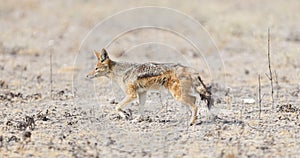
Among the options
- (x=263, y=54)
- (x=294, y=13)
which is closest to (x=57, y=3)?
(x=294, y=13)

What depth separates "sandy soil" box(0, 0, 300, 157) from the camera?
8250 mm

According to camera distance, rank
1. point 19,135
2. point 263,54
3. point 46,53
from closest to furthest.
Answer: point 19,135 < point 263,54 < point 46,53

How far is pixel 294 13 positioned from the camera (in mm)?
24438

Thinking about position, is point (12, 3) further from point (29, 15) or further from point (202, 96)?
point (202, 96)

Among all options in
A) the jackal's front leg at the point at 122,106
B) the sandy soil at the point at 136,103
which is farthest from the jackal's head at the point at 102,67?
the jackal's front leg at the point at 122,106

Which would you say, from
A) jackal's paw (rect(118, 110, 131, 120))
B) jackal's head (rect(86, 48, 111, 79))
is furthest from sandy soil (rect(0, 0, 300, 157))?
jackal's head (rect(86, 48, 111, 79))

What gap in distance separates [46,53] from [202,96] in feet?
30.9

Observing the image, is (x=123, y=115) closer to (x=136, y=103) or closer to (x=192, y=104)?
(x=192, y=104)

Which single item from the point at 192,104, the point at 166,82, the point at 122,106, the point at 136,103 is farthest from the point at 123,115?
the point at 136,103

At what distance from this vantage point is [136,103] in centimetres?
1143

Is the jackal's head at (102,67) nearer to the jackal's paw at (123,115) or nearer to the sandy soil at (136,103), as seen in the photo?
the sandy soil at (136,103)

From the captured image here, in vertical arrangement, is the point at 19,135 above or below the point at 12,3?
below

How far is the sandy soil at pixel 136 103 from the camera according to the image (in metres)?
8.25

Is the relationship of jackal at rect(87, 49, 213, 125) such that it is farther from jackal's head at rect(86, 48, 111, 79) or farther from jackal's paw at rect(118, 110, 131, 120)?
jackal's head at rect(86, 48, 111, 79)
